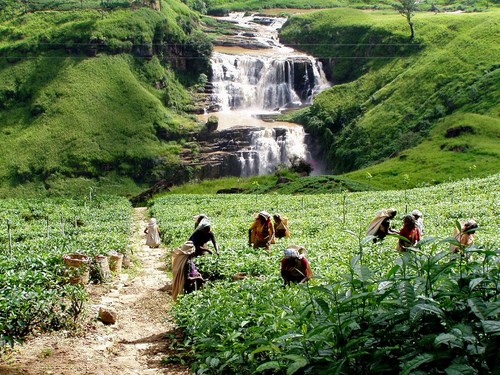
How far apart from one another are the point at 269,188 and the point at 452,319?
161ft

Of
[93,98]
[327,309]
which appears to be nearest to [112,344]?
[327,309]

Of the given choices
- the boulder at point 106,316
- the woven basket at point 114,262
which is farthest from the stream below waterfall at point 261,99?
the boulder at point 106,316

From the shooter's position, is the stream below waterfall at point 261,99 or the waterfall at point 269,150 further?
Result: the stream below waterfall at point 261,99

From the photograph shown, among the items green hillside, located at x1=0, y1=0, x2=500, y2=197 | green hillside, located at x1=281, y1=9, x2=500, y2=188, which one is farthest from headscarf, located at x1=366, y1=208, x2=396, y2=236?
green hillside, located at x1=0, y1=0, x2=500, y2=197

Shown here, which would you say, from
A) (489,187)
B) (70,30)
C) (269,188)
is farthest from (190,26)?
(489,187)

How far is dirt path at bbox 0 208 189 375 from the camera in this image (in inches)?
338

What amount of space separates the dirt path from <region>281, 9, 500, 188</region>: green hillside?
137 feet

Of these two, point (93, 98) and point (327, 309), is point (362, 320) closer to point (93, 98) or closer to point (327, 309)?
point (327, 309)

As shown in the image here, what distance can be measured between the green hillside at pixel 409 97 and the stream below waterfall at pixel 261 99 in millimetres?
4331

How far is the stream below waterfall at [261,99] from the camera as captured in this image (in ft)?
252

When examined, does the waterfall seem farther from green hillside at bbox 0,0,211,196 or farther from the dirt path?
the dirt path

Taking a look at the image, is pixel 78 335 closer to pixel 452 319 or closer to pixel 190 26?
pixel 452 319

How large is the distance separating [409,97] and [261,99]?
81.3ft

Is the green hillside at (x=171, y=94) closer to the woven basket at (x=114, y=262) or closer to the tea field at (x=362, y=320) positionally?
the woven basket at (x=114, y=262)
